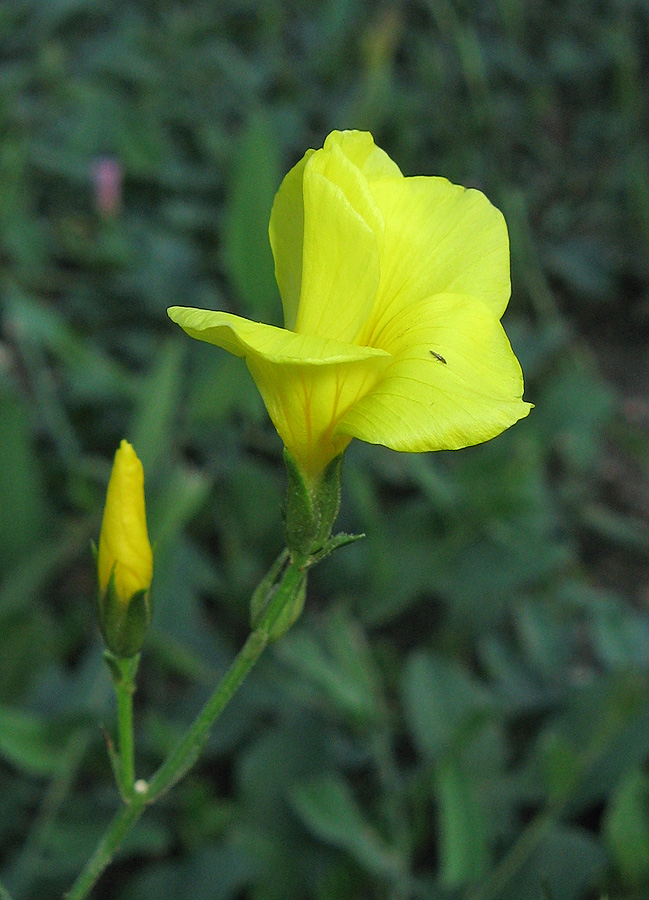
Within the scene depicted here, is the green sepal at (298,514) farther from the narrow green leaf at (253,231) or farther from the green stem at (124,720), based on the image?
the narrow green leaf at (253,231)

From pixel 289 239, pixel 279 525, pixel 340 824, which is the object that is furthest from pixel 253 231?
pixel 289 239

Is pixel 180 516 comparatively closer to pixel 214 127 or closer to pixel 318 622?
pixel 318 622

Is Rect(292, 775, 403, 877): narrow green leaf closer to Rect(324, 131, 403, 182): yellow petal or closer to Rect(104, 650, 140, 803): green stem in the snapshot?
Rect(104, 650, 140, 803): green stem

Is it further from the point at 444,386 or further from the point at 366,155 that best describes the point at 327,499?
the point at 366,155

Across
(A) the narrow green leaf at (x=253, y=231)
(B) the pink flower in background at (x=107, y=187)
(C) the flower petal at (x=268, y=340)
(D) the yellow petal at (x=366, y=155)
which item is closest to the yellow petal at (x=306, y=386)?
(C) the flower petal at (x=268, y=340)

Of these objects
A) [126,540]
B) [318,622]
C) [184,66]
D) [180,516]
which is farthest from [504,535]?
[184,66]

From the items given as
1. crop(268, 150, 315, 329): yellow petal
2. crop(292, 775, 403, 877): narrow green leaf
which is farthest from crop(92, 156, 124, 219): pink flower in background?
crop(268, 150, 315, 329): yellow petal

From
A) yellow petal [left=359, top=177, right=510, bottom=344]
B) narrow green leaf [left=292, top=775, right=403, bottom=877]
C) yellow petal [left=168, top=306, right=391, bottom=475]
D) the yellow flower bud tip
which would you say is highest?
yellow petal [left=359, top=177, right=510, bottom=344]
